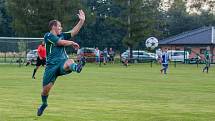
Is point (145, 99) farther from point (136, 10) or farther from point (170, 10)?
point (170, 10)

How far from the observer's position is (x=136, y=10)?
71125 millimetres

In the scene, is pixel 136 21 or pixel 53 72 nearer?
pixel 53 72

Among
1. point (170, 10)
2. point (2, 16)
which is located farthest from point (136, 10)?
point (170, 10)

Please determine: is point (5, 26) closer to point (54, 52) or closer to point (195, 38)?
point (195, 38)

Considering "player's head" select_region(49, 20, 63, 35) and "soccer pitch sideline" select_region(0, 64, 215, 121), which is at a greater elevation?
"player's head" select_region(49, 20, 63, 35)

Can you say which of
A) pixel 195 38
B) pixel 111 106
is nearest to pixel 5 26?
pixel 195 38

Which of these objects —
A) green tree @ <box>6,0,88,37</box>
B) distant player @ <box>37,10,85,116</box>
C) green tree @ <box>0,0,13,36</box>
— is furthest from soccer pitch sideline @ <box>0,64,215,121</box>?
green tree @ <box>0,0,13,36</box>

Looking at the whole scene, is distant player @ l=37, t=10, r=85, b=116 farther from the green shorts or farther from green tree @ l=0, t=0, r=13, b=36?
green tree @ l=0, t=0, r=13, b=36

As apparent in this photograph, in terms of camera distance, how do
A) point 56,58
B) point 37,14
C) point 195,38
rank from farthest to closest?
point 195,38, point 37,14, point 56,58

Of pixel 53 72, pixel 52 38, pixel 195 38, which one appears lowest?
pixel 53 72

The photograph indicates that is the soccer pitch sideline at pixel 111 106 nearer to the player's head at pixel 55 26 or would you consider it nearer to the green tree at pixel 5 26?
the player's head at pixel 55 26

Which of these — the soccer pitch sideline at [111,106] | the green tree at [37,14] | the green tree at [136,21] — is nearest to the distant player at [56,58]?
the soccer pitch sideline at [111,106]

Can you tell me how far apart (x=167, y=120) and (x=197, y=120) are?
2.22 ft

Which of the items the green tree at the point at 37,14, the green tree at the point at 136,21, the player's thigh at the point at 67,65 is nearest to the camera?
the player's thigh at the point at 67,65
